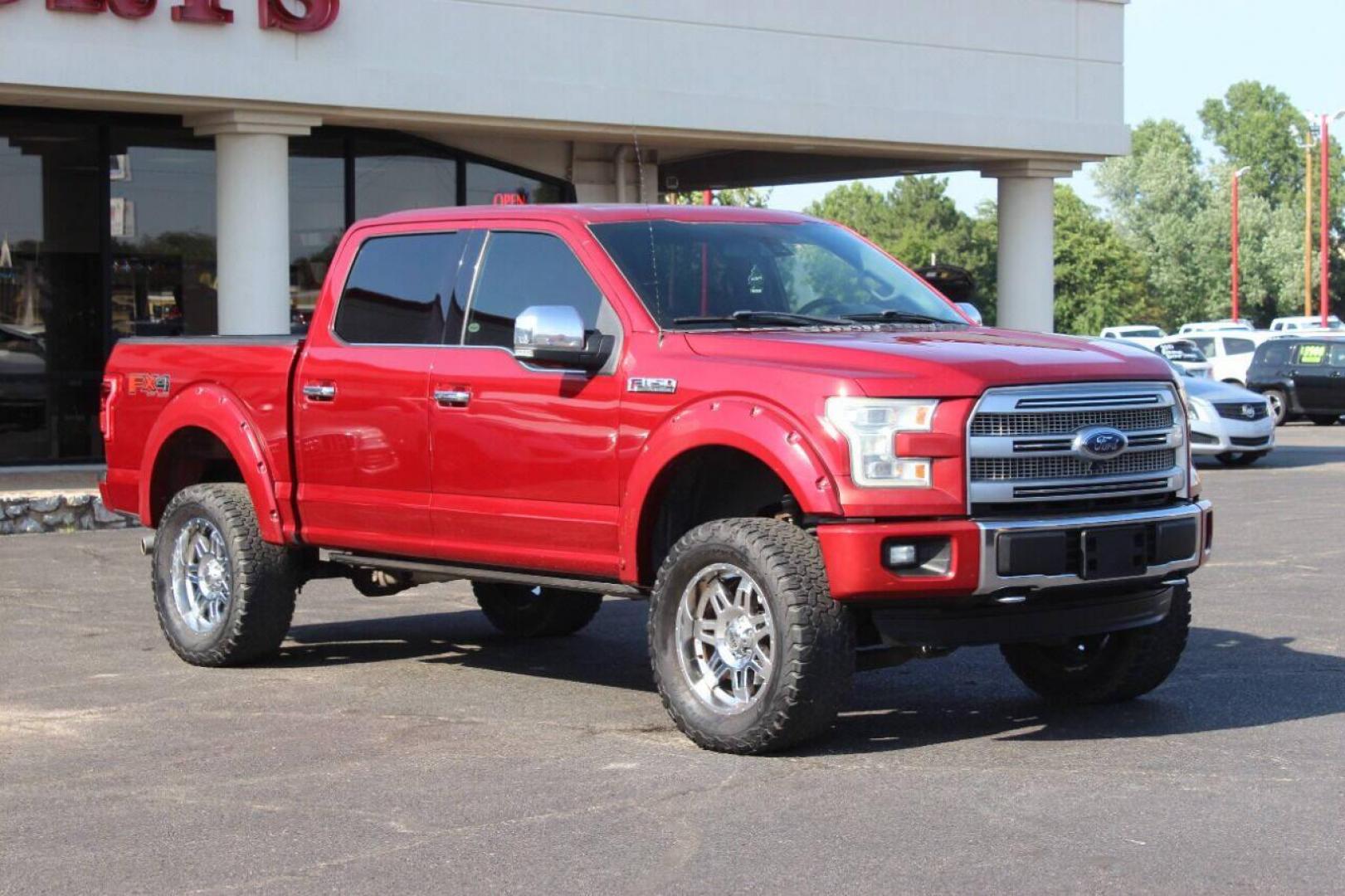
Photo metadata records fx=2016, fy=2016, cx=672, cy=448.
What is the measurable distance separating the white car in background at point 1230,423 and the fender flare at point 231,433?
17.0 metres

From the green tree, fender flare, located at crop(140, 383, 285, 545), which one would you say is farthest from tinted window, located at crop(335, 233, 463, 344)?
the green tree

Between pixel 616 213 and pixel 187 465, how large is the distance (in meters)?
3.14

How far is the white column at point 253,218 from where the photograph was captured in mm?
18422

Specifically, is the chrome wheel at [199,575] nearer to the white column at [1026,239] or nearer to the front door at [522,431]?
the front door at [522,431]

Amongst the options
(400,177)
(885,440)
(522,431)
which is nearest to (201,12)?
(400,177)

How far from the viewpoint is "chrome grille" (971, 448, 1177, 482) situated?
7.07m

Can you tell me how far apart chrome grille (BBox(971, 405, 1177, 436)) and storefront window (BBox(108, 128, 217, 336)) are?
14293 mm

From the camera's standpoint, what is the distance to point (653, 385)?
7.66 meters

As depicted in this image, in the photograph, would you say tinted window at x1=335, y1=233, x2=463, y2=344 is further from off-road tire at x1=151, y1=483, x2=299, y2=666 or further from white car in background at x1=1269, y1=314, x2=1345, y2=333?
white car in background at x1=1269, y1=314, x2=1345, y2=333

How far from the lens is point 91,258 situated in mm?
19734

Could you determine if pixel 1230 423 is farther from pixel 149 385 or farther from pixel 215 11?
pixel 149 385

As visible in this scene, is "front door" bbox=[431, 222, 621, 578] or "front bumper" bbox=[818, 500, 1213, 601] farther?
"front door" bbox=[431, 222, 621, 578]

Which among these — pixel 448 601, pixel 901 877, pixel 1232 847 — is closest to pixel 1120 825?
pixel 1232 847

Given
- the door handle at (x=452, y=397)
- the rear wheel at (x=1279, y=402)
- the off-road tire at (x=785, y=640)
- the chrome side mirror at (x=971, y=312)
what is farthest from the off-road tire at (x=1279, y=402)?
the off-road tire at (x=785, y=640)
